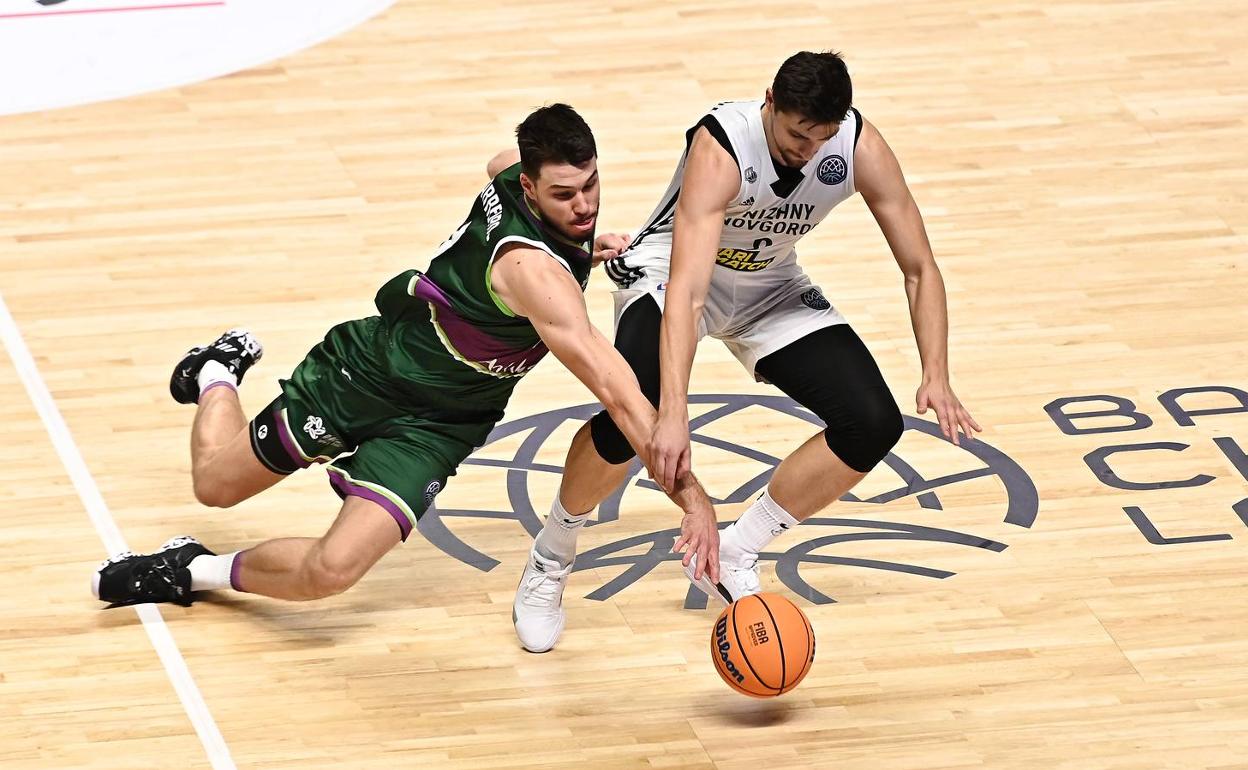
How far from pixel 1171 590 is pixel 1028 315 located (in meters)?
2.05

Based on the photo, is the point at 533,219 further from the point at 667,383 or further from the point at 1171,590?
the point at 1171,590

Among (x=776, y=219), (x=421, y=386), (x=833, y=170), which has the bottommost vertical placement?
(x=421, y=386)

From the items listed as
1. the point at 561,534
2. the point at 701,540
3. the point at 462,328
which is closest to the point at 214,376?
the point at 462,328

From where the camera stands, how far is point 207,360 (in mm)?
6328

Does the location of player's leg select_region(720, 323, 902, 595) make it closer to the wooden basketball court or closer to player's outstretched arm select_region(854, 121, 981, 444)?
player's outstretched arm select_region(854, 121, 981, 444)

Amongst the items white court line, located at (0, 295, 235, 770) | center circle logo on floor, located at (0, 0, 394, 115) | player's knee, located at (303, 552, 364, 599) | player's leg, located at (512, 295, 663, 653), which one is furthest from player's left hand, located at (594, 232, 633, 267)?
center circle logo on floor, located at (0, 0, 394, 115)

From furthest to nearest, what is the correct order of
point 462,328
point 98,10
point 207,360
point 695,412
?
1. point 98,10
2. point 695,412
3. point 207,360
4. point 462,328

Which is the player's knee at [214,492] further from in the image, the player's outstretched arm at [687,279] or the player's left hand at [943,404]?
the player's left hand at [943,404]

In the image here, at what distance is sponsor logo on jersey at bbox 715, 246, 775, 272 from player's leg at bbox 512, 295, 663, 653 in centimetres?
24

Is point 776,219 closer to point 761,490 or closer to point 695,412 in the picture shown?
point 761,490

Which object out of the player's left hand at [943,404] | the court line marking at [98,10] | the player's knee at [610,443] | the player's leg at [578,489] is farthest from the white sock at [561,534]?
the court line marking at [98,10]

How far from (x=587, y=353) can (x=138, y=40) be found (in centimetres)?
617

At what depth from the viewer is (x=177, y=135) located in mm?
9344

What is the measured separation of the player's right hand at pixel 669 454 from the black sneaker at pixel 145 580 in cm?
166
